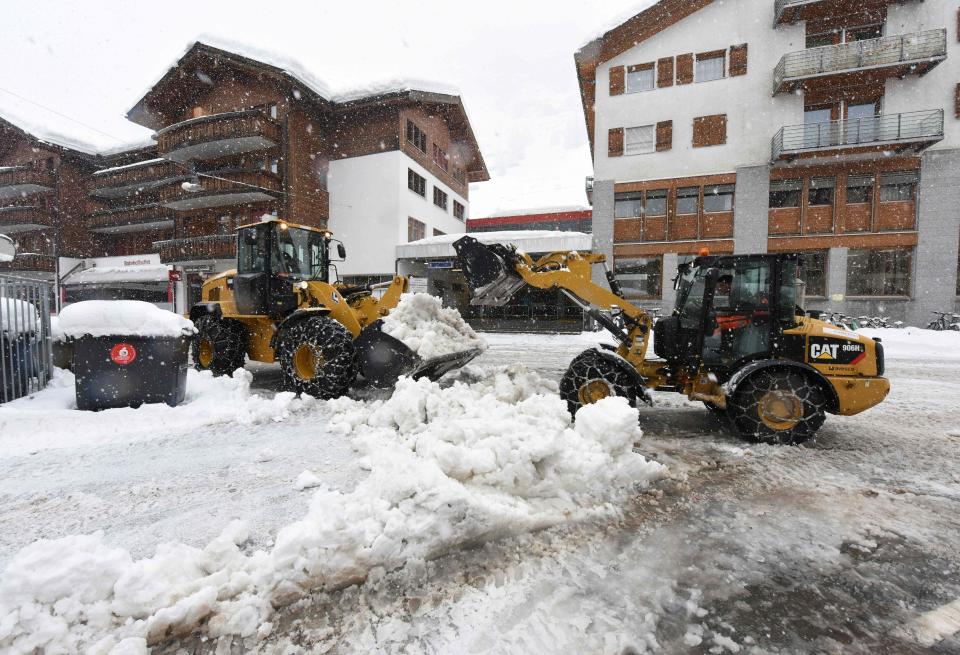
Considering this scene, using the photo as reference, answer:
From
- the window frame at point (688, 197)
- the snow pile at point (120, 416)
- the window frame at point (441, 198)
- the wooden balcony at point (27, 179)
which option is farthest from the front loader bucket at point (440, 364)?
the wooden balcony at point (27, 179)

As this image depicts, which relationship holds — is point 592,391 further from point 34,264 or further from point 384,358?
point 34,264

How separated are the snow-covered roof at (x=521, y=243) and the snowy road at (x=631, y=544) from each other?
11647 mm

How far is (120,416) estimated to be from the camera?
4.42 metres

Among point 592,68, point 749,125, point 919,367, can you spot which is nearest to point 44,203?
point 592,68

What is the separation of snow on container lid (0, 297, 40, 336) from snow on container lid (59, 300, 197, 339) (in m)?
0.67

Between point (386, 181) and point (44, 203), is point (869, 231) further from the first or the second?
point (44, 203)

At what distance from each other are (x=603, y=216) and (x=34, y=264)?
36.5 meters

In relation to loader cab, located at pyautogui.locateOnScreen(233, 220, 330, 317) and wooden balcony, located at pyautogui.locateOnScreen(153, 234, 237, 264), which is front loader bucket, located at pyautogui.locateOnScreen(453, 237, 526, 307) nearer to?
loader cab, located at pyautogui.locateOnScreen(233, 220, 330, 317)

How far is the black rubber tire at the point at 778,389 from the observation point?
4117 millimetres

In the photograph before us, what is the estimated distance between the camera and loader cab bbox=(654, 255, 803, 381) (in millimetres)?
4266

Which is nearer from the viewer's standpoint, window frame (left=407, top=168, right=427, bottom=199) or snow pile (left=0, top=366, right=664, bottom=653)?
snow pile (left=0, top=366, right=664, bottom=653)

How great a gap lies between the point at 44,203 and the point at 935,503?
4407cm

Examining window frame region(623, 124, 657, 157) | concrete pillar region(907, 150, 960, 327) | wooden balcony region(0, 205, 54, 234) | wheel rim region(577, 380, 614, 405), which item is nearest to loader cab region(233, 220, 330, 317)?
wheel rim region(577, 380, 614, 405)

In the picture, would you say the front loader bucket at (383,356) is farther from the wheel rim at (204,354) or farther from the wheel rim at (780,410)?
the wheel rim at (204,354)
